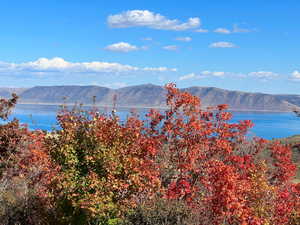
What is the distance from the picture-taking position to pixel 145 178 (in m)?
22.0

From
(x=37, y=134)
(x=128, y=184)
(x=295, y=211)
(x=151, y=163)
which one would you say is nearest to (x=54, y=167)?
(x=128, y=184)

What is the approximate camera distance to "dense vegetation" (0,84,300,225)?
20281 mm

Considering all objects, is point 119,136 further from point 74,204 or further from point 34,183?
point 34,183

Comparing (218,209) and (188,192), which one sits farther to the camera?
(188,192)

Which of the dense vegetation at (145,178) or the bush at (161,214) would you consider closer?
the bush at (161,214)

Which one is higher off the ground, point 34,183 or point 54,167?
point 54,167

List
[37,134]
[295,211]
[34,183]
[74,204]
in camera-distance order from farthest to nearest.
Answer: [37,134], [34,183], [295,211], [74,204]

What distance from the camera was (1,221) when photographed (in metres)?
25.9

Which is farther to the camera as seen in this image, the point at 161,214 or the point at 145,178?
the point at 145,178

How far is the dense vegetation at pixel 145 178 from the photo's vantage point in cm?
2028

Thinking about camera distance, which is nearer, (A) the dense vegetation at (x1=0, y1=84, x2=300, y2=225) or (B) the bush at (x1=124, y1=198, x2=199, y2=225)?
(B) the bush at (x1=124, y1=198, x2=199, y2=225)

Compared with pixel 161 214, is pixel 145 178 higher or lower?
higher

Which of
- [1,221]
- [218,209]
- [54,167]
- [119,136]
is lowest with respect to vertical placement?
[1,221]

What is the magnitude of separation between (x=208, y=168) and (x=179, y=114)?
3.99m
